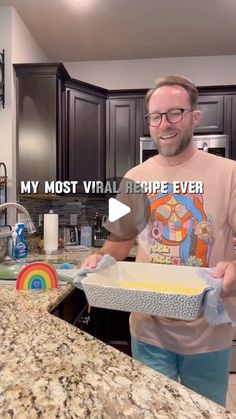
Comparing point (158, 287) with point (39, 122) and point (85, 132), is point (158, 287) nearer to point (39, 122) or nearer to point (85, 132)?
point (39, 122)

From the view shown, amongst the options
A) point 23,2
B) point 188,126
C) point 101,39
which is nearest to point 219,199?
point 188,126

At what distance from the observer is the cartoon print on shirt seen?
968 mm

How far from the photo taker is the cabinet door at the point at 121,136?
2.59m

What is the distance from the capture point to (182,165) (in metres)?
1.01

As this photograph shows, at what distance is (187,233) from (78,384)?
0.58 metres

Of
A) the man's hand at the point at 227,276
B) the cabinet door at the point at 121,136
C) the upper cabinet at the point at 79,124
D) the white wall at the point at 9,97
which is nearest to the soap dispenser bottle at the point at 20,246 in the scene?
the white wall at the point at 9,97

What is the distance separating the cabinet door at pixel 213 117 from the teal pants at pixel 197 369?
74.8 inches

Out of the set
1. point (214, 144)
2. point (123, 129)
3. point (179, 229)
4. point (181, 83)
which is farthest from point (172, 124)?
point (123, 129)

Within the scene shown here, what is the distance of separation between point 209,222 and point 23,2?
6.02 ft

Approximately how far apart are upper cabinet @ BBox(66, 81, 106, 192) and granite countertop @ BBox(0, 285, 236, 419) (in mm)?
1805

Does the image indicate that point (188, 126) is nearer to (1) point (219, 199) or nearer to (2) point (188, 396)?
(1) point (219, 199)

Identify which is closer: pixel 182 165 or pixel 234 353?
pixel 182 165

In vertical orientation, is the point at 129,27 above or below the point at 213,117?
above

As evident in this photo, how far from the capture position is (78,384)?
0.53 meters
